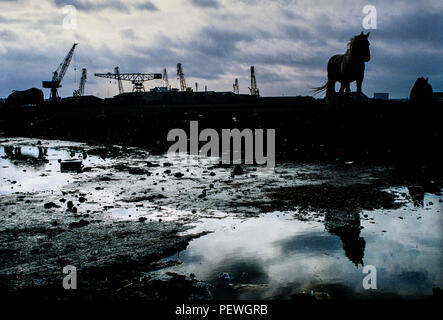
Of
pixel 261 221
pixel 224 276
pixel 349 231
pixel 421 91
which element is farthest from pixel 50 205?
pixel 421 91

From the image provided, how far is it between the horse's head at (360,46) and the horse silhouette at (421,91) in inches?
111

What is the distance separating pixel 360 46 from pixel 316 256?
1196 cm

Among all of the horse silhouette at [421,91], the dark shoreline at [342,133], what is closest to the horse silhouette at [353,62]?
the dark shoreline at [342,133]

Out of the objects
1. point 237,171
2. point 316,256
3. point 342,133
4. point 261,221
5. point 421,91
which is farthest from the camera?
point 421,91

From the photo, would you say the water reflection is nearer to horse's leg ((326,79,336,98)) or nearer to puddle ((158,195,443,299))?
puddle ((158,195,443,299))

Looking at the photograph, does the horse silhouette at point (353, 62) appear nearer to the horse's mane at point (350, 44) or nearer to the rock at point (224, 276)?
Answer: the horse's mane at point (350, 44)

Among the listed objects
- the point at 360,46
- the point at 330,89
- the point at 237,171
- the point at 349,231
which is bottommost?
the point at 349,231

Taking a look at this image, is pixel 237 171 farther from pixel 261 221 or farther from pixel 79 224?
pixel 79 224

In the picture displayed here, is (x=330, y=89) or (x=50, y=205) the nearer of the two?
(x=50, y=205)

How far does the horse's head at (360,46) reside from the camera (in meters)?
13.8

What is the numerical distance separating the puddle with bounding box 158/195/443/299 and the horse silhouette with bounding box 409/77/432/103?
11711mm

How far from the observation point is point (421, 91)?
604 inches

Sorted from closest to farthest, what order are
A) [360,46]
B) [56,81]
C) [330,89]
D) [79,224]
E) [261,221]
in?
[79,224], [261,221], [360,46], [330,89], [56,81]

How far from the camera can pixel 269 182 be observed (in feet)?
24.7
